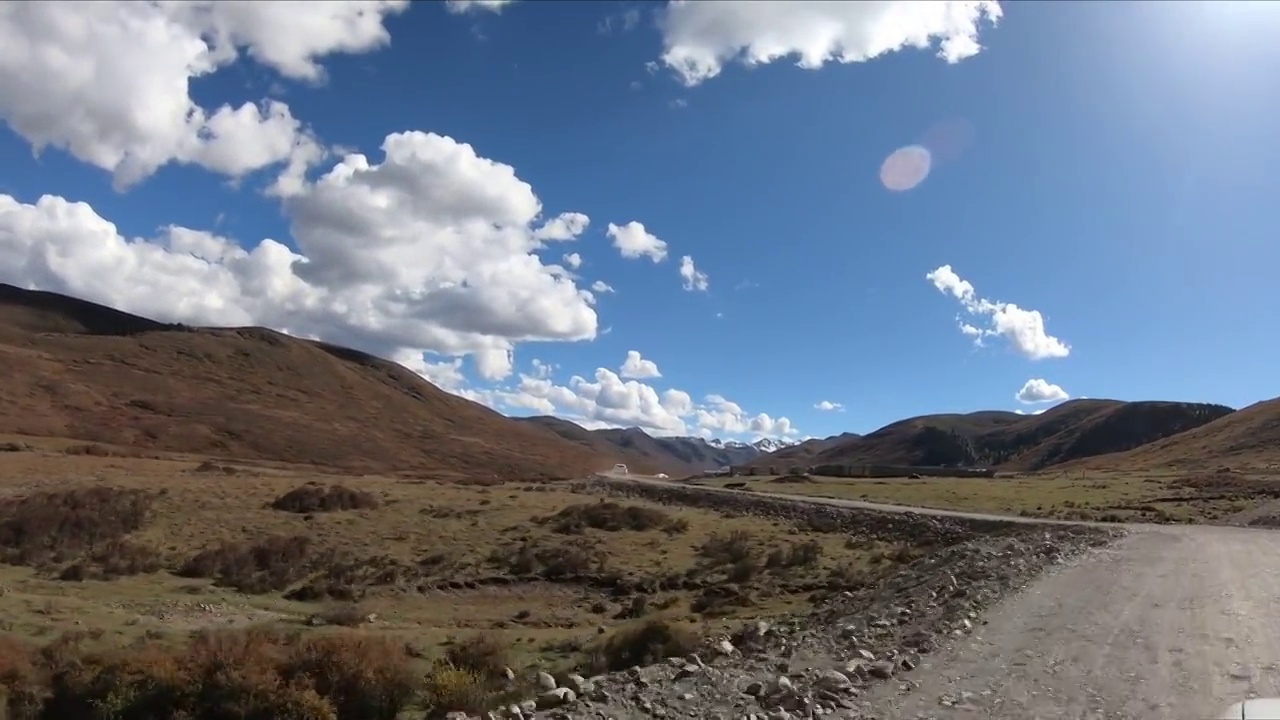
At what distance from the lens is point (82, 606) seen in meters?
21.0

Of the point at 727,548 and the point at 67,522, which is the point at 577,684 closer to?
the point at 727,548

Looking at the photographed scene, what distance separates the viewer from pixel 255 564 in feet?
97.9

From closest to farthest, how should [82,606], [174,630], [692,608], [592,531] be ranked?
[174,630], [82,606], [692,608], [592,531]

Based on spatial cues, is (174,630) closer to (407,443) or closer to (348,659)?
(348,659)

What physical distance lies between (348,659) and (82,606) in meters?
11.4

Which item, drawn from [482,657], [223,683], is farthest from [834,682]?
[223,683]

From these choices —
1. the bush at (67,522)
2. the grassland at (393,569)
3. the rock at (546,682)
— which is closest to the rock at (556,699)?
the rock at (546,682)

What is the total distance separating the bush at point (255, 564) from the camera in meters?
27.3

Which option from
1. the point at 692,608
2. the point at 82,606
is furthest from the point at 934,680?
the point at 82,606

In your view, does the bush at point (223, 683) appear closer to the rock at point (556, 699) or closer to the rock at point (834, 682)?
the rock at point (556, 699)

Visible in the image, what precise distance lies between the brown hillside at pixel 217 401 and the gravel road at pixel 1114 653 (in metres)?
106

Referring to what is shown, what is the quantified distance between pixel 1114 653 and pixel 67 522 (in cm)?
3732

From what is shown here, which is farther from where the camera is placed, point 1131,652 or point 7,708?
point 7,708

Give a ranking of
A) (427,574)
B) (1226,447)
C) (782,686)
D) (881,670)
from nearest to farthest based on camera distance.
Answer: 1. (782,686)
2. (881,670)
3. (427,574)
4. (1226,447)
